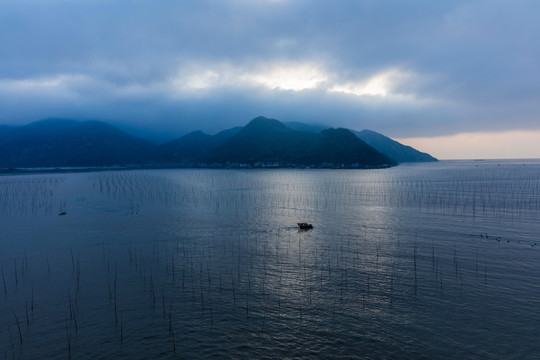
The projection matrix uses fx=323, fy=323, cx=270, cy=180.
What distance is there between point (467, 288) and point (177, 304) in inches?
723

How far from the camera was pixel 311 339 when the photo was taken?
15.6 metres

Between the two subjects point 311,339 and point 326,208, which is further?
point 326,208

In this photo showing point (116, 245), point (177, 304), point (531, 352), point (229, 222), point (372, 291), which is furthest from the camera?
point (229, 222)

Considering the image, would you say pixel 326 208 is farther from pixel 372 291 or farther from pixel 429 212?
pixel 372 291

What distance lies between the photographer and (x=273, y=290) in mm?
21078

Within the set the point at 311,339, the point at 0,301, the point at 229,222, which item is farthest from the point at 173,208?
the point at 311,339

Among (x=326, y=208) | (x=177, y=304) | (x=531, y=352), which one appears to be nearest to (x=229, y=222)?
(x=326, y=208)

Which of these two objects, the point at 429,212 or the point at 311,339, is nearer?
the point at 311,339

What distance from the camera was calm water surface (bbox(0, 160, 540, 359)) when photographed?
15305 mm

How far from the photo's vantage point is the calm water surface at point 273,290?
50.2 ft

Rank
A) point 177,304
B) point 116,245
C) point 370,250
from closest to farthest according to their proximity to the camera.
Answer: point 177,304
point 370,250
point 116,245

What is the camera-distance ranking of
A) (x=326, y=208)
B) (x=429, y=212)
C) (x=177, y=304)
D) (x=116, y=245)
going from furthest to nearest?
(x=326, y=208), (x=429, y=212), (x=116, y=245), (x=177, y=304)

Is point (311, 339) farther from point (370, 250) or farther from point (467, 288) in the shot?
point (370, 250)

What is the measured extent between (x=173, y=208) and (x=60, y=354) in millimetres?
43388
